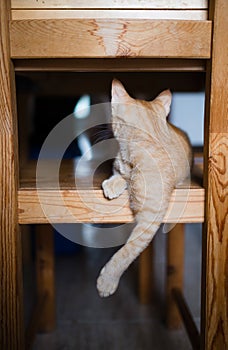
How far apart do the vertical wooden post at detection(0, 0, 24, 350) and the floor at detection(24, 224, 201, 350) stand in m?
0.45

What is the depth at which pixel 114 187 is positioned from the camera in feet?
2.59

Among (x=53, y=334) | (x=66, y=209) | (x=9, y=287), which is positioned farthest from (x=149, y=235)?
(x=53, y=334)

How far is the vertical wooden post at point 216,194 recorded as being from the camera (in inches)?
29.2

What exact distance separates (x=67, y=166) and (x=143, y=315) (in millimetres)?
627

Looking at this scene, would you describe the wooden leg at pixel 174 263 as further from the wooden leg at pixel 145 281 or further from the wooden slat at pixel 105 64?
the wooden slat at pixel 105 64

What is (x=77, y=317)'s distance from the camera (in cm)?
137

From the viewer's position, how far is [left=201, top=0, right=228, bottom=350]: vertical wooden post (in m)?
0.74

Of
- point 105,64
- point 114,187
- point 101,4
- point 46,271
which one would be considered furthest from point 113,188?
point 46,271

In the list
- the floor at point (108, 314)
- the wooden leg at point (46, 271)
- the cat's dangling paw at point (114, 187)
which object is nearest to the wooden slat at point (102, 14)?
the cat's dangling paw at point (114, 187)

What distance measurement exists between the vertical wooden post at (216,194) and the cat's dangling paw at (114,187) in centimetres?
17

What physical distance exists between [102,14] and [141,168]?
0.30 m

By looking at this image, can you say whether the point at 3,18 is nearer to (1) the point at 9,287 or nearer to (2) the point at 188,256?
(1) the point at 9,287

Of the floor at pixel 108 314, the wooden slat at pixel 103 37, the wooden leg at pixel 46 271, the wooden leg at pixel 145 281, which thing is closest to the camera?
the wooden slat at pixel 103 37

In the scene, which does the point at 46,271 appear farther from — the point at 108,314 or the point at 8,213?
the point at 8,213
